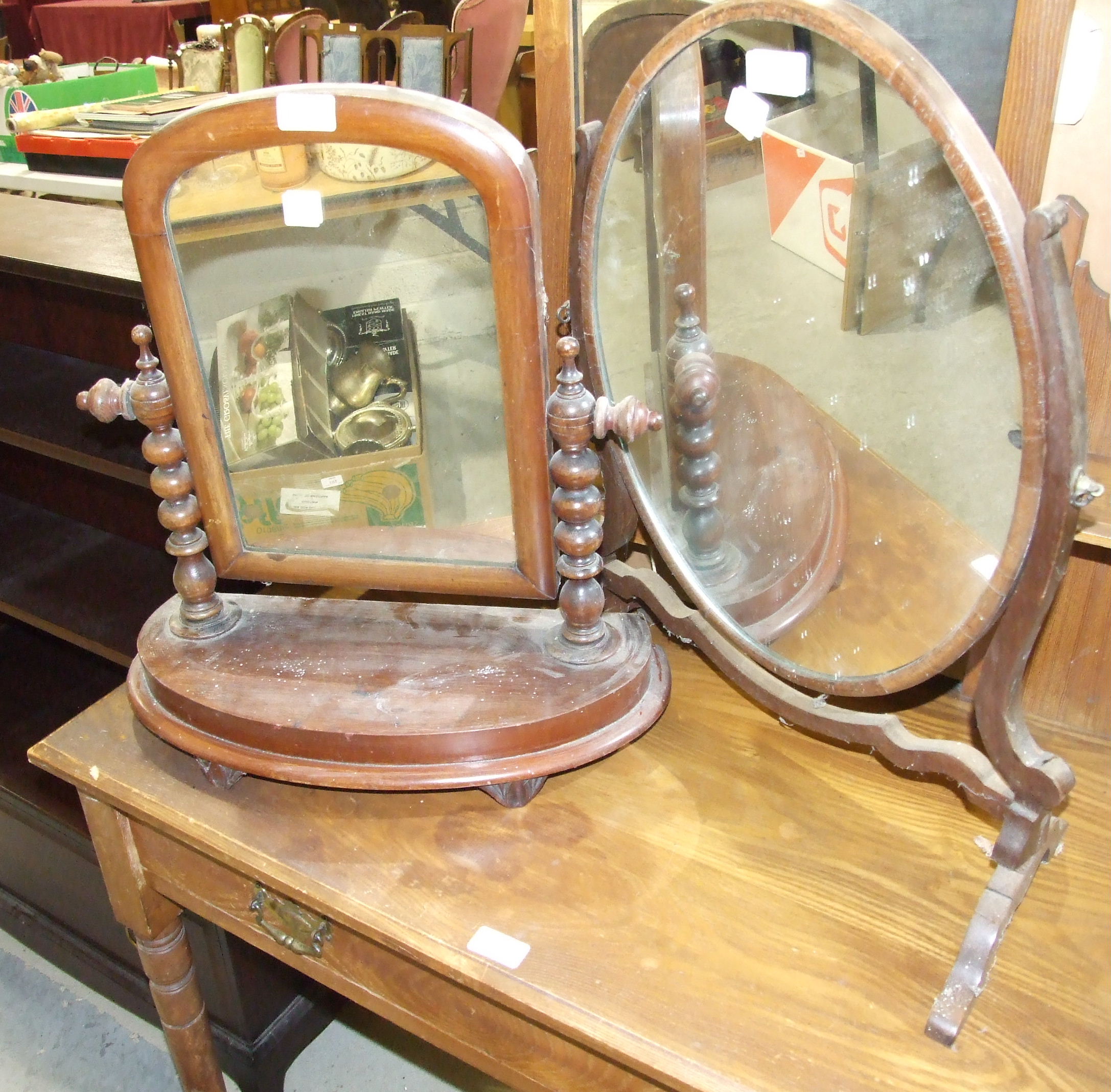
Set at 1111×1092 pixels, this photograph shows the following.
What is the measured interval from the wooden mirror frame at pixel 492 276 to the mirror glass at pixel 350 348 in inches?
0.4

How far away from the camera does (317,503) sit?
36.0 inches

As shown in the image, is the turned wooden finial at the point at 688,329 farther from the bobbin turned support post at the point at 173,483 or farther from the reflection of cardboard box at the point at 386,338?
the bobbin turned support post at the point at 173,483

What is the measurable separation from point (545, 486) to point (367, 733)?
224 millimetres

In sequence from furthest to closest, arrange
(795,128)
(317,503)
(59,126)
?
(59,126), (317,503), (795,128)

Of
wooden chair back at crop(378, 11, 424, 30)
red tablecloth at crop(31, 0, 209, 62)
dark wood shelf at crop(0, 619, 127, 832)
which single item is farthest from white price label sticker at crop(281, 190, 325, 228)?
red tablecloth at crop(31, 0, 209, 62)

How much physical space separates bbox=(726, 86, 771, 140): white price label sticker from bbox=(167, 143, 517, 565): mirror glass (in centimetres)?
18

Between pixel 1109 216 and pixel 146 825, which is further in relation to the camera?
pixel 146 825

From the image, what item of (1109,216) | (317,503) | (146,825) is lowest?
(146,825)

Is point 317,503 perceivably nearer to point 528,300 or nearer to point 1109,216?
point 528,300

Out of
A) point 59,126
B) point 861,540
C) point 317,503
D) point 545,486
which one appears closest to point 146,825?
point 317,503

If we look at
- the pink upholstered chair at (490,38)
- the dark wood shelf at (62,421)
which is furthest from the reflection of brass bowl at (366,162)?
the pink upholstered chair at (490,38)

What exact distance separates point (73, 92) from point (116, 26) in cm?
286

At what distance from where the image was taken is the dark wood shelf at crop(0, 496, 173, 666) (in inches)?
55.2

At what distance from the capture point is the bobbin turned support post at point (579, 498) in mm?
776
